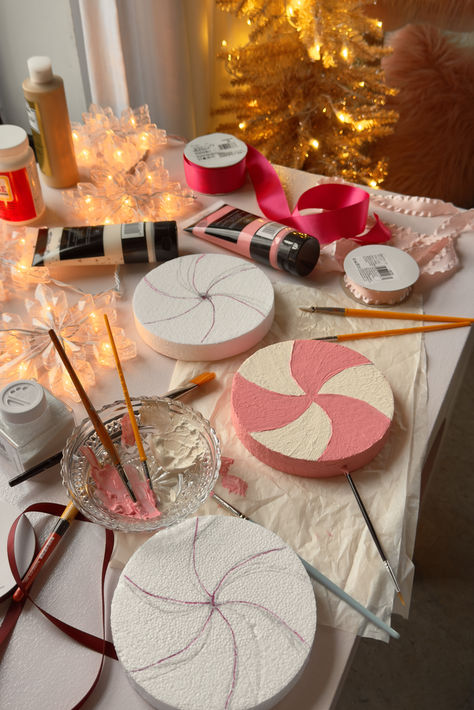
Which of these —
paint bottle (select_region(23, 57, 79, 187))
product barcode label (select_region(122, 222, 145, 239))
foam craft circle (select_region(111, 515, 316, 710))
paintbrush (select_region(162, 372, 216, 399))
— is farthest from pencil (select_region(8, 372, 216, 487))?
paint bottle (select_region(23, 57, 79, 187))

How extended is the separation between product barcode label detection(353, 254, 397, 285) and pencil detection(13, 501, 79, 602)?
511 mm

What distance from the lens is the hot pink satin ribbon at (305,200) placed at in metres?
1.07

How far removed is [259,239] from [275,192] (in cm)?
16

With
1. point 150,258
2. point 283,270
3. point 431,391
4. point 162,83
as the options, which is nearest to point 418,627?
point 431,391

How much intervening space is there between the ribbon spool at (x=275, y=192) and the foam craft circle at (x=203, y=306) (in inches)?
5.6

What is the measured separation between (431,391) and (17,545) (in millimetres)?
528

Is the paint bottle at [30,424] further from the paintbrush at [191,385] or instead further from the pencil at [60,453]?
the paintbrush at [191,385]

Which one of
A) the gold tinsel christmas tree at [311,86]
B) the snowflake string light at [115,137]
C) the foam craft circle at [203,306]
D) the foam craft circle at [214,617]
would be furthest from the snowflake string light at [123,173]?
the foam craft circle at [214,617]

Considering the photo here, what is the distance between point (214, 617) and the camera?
25.4 inches

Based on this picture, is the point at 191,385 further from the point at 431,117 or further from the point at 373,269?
the point at 431,117

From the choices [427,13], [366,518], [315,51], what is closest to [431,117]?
[427,13]

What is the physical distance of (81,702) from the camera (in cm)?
62

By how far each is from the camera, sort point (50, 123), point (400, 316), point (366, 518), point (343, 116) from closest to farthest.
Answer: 1. point (366, 518)
2. point (400, 316)
3. point (50, 123)
4. point (343, 116)

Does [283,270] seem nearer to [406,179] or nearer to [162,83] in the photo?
[162,83]
